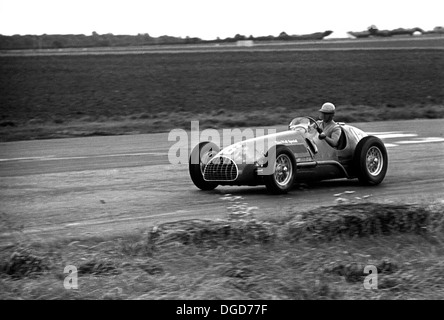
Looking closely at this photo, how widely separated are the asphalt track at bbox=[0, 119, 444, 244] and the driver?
2.37 ft

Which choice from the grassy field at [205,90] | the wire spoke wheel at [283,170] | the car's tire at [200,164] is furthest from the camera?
the grassy field at [205,90]

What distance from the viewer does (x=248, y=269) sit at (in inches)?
272

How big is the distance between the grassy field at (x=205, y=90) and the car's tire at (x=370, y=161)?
11777 millimetres

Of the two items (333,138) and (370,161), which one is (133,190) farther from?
(370,161)

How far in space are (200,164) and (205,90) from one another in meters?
25.6

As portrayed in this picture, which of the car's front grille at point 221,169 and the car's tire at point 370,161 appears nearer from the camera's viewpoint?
the car's front grille at point 221,169

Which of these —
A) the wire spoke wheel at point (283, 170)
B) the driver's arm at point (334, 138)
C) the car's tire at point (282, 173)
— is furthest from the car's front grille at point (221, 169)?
the driver's arm at point (334, 138)

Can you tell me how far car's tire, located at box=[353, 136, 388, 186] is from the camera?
1235 cm

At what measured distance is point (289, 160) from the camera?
457 inches

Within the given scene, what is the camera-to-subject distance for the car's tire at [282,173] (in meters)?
11.5

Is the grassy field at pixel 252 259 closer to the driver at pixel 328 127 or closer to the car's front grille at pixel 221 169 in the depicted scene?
the car's front grille at pixel 221 169
